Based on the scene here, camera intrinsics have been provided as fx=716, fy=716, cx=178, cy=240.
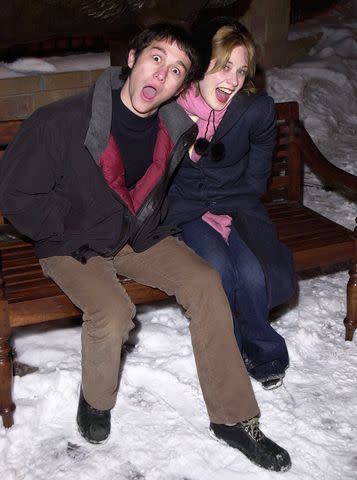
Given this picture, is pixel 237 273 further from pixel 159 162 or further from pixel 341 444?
pixel 341 444

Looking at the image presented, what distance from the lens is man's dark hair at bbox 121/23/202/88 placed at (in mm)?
3027

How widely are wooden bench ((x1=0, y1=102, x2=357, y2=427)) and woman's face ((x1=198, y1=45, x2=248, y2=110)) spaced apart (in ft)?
2.77

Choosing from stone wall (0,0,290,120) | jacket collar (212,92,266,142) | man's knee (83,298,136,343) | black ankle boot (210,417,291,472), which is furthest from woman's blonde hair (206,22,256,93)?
stone wall (0,0,290,120)

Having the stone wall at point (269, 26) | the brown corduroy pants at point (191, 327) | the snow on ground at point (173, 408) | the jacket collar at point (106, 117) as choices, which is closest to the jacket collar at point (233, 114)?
the jacket collar at point (106, 117)

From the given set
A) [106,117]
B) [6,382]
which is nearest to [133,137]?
[106,117]

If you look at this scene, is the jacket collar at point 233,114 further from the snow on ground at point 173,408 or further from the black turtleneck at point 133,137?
the snow on ground at point 173,408

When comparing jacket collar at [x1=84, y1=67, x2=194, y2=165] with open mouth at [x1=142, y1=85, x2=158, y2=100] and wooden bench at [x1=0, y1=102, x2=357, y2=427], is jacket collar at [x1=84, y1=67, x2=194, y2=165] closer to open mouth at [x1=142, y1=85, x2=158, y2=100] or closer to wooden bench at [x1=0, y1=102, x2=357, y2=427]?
open mouth at [x1=142, y1=85, x2=158, y2=100]

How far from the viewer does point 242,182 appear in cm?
353

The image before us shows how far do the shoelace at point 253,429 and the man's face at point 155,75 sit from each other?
1376mm

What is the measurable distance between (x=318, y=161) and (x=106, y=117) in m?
1.52

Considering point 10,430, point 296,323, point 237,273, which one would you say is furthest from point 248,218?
point 10,430

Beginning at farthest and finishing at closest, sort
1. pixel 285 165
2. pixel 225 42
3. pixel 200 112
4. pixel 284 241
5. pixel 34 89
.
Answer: pixel 34 89
pixel 285 165
pixel 284 241
pixel 200 112
pixel 225 42

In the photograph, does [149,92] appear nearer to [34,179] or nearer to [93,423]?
[34,179]

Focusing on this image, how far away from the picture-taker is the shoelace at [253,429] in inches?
116
